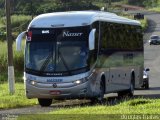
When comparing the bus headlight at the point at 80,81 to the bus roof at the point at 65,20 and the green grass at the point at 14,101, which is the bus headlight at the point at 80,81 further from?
the green grass at the point at 14,101

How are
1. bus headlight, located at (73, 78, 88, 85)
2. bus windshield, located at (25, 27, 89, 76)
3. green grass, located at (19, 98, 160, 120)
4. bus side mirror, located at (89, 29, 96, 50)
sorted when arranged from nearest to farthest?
green grass, located at (19, 98, 160, 120)
bus side mirror, located at (89, 29, 96, 50)
bus headlight, located at (73, 78, 88, 85)
bus windshield, located at (25, 27, 89, 76)

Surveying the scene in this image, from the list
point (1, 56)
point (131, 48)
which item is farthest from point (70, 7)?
point (131, 48)

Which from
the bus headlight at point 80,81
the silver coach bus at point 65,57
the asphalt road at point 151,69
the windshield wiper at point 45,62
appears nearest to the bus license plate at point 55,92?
the silver coach bus at point 65,57

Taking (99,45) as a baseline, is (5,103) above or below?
below

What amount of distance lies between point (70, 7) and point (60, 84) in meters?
87.2

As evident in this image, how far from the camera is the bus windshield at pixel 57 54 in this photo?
21688 mm

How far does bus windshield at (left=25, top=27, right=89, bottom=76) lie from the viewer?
21.7 metres

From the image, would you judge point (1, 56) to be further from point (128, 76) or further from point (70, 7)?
point (70, 7)

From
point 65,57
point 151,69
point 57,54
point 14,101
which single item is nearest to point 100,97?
point 65,57

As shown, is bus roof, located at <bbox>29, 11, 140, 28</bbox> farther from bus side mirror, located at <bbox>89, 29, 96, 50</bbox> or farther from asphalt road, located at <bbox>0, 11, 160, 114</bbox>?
asphalt road, located at <bbox>0, 11, 160, 114</bbox>

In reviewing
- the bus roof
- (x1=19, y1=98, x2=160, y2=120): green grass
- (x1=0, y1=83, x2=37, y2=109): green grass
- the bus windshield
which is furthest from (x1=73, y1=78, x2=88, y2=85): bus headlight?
(x1=19, y1=98, x2=160, y2=120): green grass

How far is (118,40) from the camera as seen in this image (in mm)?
25812

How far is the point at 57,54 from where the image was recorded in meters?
21.8

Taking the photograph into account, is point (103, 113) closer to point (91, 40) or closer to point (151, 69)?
Result: point (91, 40)
